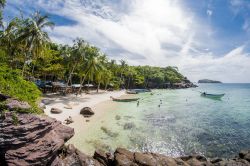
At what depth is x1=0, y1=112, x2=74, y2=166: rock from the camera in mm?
9438

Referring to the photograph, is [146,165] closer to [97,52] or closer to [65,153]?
[65,153]

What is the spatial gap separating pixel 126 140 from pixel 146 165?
680 cm

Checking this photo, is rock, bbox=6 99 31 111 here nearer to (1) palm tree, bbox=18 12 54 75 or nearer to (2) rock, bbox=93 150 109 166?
(2) rock, bbox=93 150 109 166

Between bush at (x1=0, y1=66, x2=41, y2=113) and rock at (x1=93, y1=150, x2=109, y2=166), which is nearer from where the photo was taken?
bush at (x1=0, y1=66, x2=41, y2=113)

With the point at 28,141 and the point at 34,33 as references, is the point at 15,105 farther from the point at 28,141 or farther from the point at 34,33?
the point at 34,33

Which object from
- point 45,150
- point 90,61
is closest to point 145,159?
point 45,150

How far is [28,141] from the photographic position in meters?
10.2

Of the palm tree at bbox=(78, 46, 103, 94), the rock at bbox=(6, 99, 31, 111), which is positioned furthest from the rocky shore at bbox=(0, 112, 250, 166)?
the palm tree at bbox=(78, 46, 103, 94)

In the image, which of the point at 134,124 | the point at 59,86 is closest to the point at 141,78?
the point at 59,86

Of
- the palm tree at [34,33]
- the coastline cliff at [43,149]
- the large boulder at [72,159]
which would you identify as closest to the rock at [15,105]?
the coastline cliff at [43,149]

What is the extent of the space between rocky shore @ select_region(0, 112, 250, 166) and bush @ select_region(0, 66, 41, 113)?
4.31 ft

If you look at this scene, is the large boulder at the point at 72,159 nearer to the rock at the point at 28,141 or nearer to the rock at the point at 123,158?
the rock at the point at 28,141

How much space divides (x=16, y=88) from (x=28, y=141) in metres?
4.14

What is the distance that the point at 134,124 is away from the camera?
1024 inches
